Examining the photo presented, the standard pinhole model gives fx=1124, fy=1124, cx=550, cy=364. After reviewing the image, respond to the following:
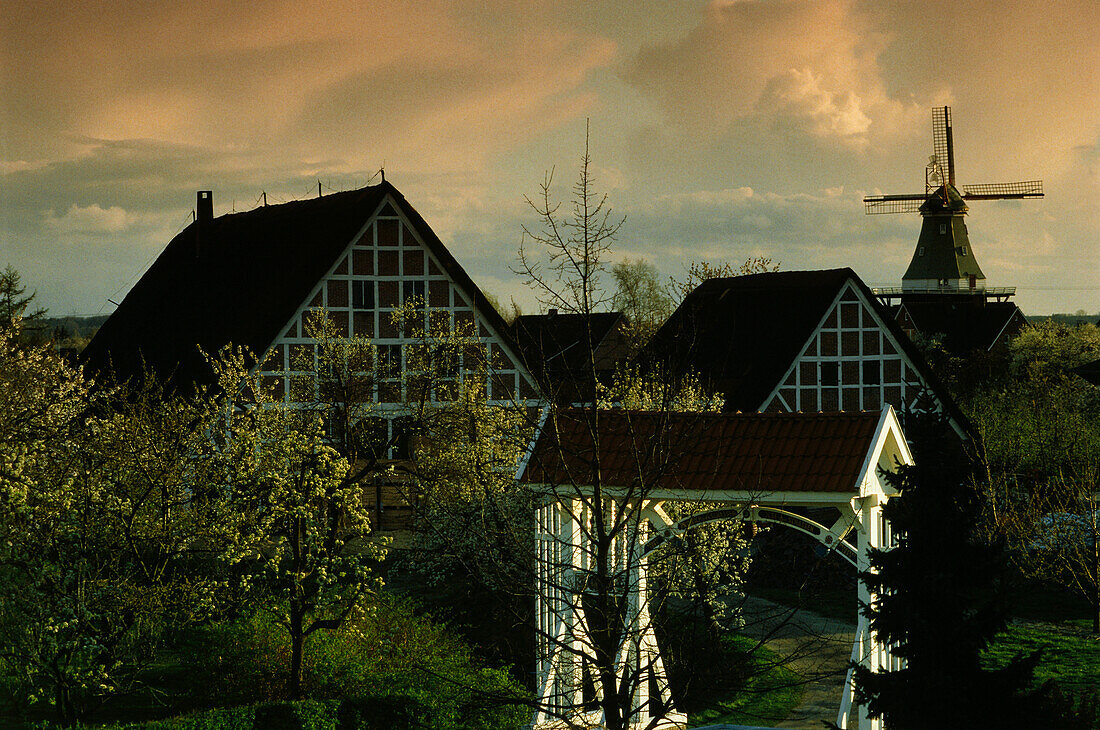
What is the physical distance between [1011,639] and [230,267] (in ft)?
68.8

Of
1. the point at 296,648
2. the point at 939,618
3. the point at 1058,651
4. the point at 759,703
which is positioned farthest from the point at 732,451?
the point at 1058,651

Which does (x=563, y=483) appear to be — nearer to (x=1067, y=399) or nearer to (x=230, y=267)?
(x=230, y=267)

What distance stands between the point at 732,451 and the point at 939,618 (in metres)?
2.63

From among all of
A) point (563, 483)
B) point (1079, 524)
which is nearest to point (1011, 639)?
point (1079, 524)

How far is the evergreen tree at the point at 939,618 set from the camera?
815 cm

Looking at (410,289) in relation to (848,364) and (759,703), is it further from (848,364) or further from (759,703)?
(759,703)

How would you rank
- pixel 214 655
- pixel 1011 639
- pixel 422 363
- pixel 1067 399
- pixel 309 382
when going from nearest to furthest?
pixel 214 655 → pixel 1011 639 → pixel 309 382 → pixel 422 363 → pixel 1067 399

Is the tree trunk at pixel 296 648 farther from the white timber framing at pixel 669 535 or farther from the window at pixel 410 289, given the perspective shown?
the window at pixel 410 289

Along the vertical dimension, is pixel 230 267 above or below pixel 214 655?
above

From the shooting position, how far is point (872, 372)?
31.0 metres

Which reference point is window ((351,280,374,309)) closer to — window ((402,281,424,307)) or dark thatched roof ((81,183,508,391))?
window ((402,281,424,307))

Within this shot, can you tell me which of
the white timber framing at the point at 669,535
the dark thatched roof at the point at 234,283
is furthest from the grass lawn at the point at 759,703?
the dark thatched roof at the point at 234,283

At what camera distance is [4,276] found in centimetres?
4722

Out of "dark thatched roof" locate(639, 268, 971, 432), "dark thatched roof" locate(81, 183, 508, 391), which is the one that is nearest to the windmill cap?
"dark thatched roof" locate(639, 268, 971, 432)
